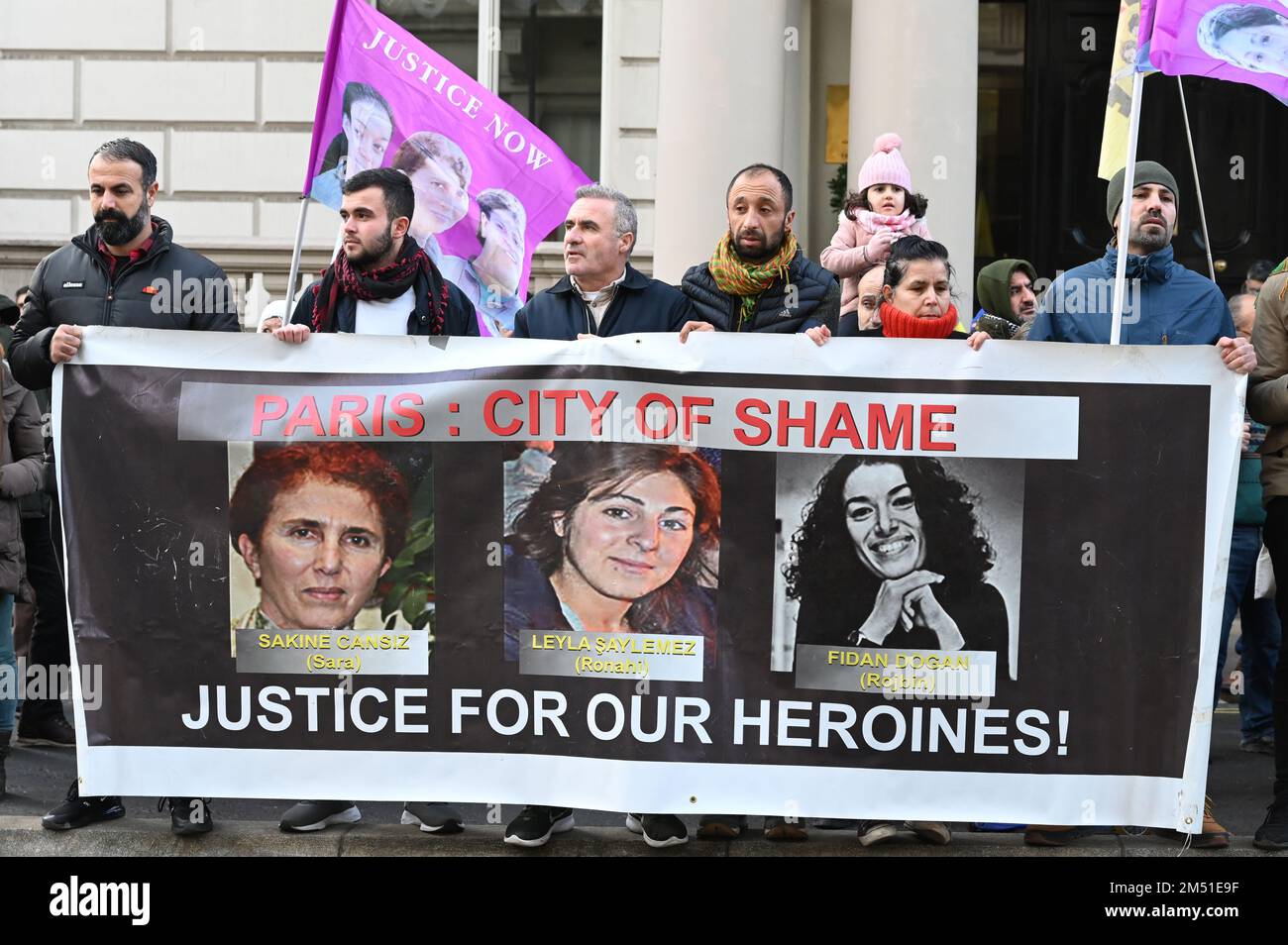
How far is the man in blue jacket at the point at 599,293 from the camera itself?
5.95 metres

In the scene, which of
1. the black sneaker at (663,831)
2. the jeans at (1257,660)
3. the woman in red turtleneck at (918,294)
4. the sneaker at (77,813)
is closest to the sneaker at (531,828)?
the black sneaker at (663,831)

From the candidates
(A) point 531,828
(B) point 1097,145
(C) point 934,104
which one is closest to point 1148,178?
(A) point 531,828

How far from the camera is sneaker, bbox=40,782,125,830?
5730mm

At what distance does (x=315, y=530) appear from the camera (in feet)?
18.1

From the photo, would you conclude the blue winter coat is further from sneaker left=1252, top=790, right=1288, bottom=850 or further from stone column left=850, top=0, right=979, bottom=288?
stone column left=850, top=0, right=979, bottom=288

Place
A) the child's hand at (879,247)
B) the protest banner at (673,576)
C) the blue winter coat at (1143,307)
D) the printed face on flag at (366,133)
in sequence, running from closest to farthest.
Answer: the protest banner at (673,576), the blue winter coat at (1143,307), the child's hand at (879,247), the printed face on flag at (366,133)

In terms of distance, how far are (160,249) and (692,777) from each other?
2.62 metres

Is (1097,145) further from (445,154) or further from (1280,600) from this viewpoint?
(1280,600)

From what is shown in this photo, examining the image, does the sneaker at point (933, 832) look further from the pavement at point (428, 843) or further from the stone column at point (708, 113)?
the stone column at point (708, 113)

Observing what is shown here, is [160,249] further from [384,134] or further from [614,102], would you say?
[614,102]

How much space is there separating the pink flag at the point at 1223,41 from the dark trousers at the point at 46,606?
481 centimetres

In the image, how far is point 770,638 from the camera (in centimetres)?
537

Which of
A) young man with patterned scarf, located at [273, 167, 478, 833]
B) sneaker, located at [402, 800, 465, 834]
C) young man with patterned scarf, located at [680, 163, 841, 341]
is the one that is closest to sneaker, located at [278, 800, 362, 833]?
Result: young man with patterned scarf, located at [273, 167, 478, 833]

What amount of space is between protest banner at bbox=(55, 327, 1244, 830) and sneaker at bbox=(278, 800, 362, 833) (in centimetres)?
28
